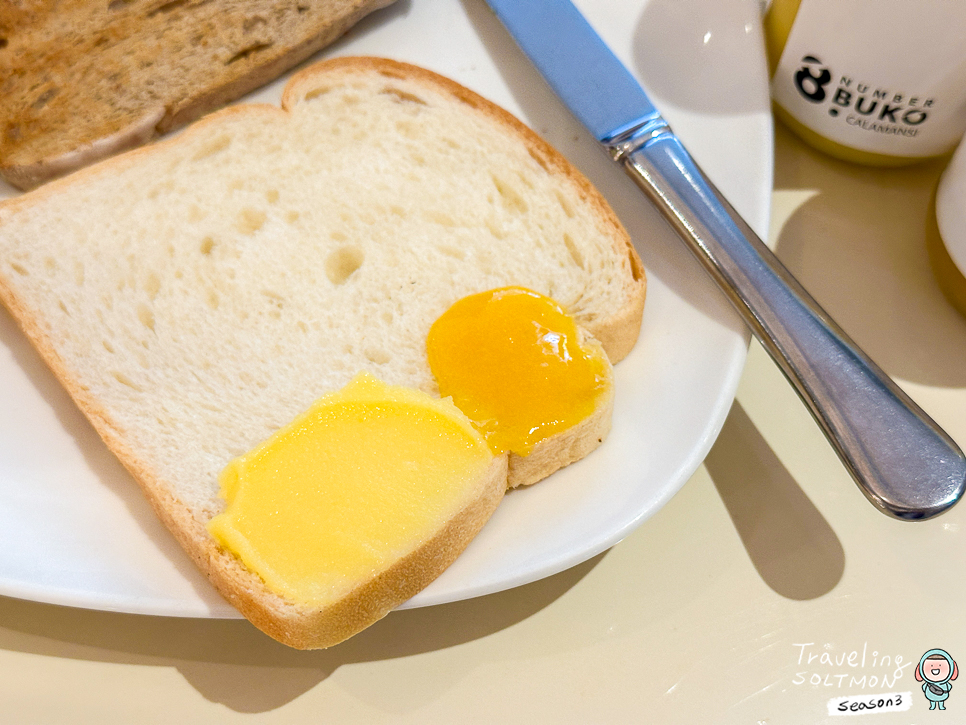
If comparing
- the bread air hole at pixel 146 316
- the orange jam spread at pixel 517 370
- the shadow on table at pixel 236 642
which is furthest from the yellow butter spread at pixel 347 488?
the bread air hole at pixel 146 316

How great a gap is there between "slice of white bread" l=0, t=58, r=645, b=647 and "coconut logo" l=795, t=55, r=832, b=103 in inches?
16.0

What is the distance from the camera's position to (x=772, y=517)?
40.3 inches

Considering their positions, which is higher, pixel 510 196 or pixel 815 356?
pixel 510 196

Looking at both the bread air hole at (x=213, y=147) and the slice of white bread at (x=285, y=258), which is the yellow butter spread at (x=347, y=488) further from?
the bread air hole at (x=213, y=147)

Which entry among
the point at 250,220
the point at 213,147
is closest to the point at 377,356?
the point at 250,220

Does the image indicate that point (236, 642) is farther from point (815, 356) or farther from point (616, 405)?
point (815, 356)

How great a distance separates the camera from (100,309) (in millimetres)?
1049

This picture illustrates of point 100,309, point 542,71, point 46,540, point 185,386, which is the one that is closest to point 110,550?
point 46,540

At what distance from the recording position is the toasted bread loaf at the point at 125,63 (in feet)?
3.76

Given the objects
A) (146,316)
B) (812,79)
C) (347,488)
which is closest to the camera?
(347,488)

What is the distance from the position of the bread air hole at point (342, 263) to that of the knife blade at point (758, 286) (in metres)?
0.43

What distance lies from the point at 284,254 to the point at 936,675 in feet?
3.46

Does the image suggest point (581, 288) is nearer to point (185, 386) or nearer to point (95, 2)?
point (185, 386)

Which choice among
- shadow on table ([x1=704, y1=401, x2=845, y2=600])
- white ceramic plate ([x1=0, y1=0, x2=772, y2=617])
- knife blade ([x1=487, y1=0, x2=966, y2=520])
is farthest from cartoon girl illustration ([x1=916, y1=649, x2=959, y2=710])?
white ceramic plate ([x1=0, y1=0, x2=772, y2=617])
